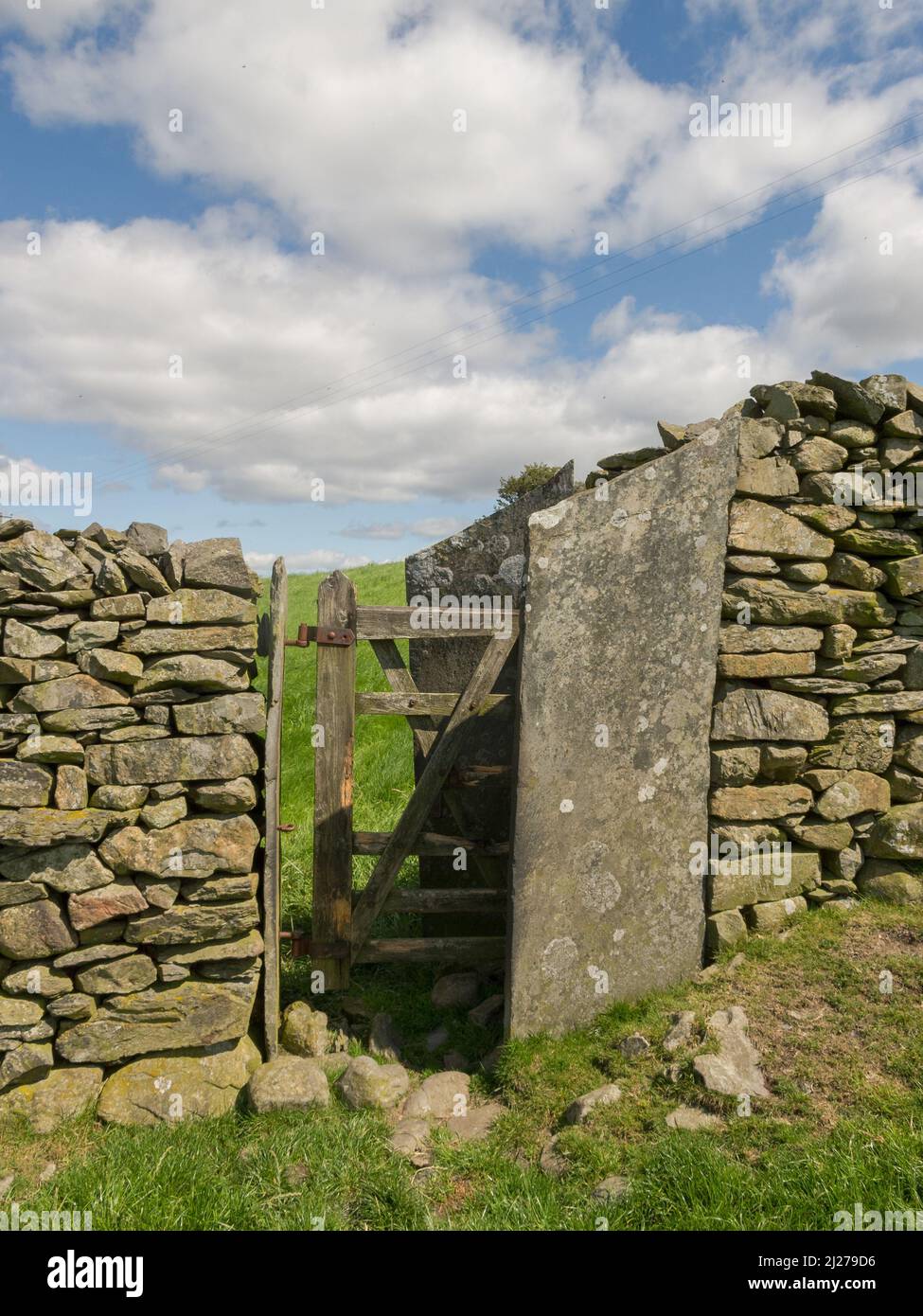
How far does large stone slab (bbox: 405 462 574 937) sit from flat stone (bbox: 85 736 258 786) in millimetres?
1477

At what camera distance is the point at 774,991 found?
173 inches

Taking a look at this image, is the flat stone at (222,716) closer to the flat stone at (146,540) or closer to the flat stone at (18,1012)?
the flat stone at (146,540)

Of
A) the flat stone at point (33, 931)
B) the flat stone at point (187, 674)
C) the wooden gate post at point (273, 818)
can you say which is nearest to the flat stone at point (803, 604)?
the wooden gate post at point (273, 818)

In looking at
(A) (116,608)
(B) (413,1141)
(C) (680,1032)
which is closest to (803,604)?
(C) (680,1032)

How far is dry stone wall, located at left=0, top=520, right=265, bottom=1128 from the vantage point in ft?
13.8

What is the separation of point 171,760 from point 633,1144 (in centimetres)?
289

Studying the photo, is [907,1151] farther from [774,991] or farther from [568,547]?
[568,547]

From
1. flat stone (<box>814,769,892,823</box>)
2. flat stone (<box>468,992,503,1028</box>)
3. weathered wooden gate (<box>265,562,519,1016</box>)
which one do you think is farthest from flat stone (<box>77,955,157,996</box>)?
flat stone (<box>814,769,892,823</box>)

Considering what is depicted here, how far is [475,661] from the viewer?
5789 mm

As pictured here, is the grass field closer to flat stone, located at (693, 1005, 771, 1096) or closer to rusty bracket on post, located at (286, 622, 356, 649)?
flat stone, located at (693, 1005, 771, 1096)

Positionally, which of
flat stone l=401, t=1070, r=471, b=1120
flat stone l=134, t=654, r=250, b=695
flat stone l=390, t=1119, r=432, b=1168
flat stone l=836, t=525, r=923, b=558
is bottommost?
flat stone l=390, t=1119, r=432, b=1168

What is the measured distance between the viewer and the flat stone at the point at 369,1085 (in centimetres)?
431

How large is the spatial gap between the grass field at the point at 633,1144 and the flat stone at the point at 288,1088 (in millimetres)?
64
